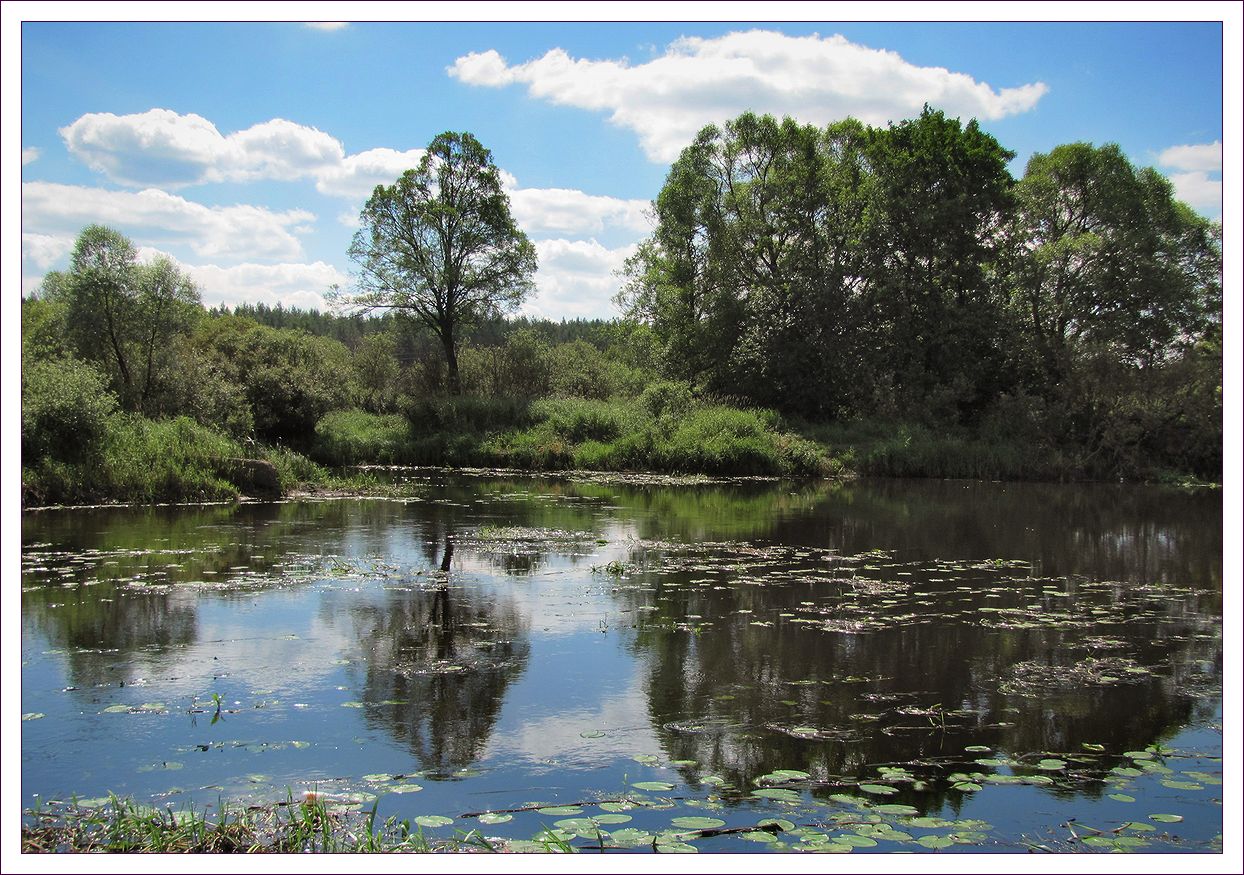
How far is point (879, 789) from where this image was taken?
569 centimetres

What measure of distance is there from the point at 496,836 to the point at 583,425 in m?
30.7

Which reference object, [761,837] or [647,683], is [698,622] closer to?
[647,683]

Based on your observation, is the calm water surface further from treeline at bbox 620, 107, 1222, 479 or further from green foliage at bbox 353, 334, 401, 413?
green foliage at bbox 353, 334, 401, 413

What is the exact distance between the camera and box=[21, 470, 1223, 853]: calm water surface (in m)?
5.53

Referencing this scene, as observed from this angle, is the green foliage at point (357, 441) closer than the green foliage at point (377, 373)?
Yes

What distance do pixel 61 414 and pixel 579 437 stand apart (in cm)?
1919

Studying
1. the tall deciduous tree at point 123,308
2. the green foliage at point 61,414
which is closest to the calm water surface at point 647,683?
the green foliage at point 61,414

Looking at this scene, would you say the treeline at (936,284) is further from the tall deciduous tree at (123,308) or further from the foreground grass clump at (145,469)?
the foreground grass clump at (145,469)

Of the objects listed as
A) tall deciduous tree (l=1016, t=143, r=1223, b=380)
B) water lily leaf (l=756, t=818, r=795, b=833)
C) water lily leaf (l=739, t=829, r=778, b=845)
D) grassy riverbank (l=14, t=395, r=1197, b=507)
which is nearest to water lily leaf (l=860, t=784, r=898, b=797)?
water lily leaf (l=756, t=818, r=795, b=833)

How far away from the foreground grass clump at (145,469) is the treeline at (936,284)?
2150cm

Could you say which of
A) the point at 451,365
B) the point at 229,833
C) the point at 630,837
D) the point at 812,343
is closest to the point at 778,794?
the point at 630,837

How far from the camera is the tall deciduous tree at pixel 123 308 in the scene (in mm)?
28781

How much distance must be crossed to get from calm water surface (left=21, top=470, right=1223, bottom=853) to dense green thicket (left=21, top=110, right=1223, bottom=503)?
15.7 m

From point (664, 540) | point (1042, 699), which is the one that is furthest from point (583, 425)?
point (1042, 699)
